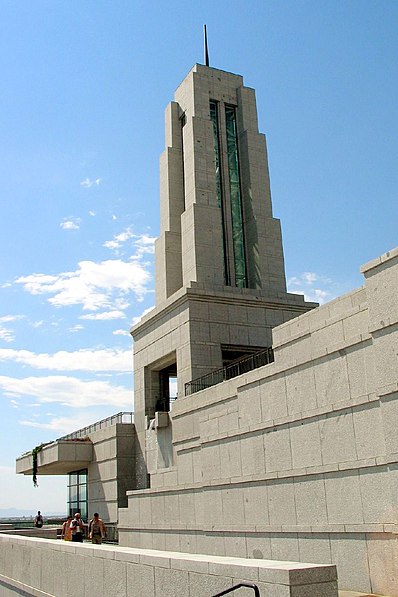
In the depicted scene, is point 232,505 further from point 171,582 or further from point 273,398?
point 171,582

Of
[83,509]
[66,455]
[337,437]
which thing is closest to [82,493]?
[83,509]

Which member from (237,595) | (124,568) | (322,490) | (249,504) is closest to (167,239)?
(249,504)

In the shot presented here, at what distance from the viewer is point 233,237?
107 feet

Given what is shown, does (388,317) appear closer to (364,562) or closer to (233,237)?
(364,562)

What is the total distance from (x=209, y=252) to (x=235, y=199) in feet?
14.1

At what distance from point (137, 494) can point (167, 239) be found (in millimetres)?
13159

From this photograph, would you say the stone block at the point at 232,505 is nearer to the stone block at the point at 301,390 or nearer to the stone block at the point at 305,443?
the stone block at the point at 305,443

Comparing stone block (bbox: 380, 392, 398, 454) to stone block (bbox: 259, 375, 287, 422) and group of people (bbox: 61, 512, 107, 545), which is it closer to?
stone block (bbox: 259, 375, 287, 422)

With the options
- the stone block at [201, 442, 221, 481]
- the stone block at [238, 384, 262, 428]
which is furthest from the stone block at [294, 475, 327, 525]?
the stone block at [201, 442, 221, 481]

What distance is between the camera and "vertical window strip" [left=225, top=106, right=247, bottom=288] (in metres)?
32.2

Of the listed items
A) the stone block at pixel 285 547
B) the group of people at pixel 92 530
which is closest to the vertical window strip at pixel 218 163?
the group of people at pixel 92 530

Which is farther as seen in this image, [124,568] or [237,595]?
[124,568]

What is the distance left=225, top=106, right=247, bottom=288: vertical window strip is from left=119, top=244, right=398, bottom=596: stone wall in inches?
480

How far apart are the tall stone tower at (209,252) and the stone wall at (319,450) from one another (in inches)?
297
